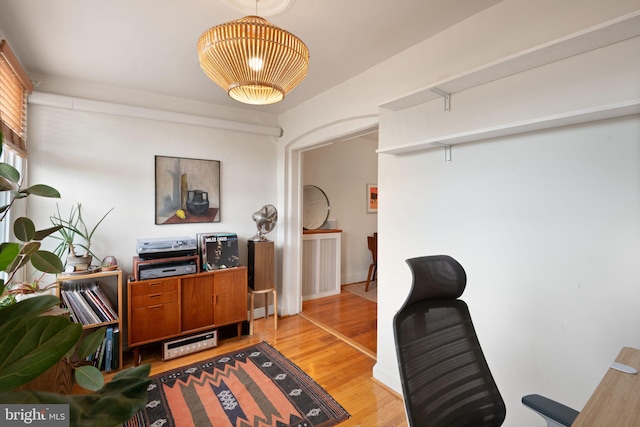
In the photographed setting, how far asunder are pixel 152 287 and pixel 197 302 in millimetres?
421

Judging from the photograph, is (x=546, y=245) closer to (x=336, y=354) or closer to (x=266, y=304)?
(x=336, y=354)

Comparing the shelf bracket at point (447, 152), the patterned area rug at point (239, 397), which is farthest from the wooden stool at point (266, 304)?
the shelf bracket at point (447, 152)

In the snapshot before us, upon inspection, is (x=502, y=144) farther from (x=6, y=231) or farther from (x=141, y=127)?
(x=6, y=231)

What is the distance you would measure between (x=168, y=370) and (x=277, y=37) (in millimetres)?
2626

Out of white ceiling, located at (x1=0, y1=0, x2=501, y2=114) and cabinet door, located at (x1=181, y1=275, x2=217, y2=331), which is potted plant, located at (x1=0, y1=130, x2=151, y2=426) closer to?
white ceiling, located at (x1=0, y1=0, x2=501, y2=114)

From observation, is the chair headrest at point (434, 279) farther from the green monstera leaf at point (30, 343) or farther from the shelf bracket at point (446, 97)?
the shelf bracket at point (446, 97)

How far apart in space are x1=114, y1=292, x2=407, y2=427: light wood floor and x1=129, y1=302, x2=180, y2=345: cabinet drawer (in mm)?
257

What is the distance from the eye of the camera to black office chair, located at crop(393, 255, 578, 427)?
3.22ft

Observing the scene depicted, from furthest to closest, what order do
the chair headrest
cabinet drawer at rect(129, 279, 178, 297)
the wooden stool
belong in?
the wooden stool < cabinet drawer at rect(129, 279, 178, 297) < the chair headrest

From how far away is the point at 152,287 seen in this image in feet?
8.48

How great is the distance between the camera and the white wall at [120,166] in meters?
2.52

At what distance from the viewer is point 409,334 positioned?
1028 millimetres

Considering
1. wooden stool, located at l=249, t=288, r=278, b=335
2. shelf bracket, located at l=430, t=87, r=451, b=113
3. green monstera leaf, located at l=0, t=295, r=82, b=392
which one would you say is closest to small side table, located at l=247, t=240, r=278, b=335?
wooden stool, located at l=249, t=288, r=278, b=335

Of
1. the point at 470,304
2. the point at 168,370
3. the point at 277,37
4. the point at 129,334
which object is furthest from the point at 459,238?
the point at 129,334
